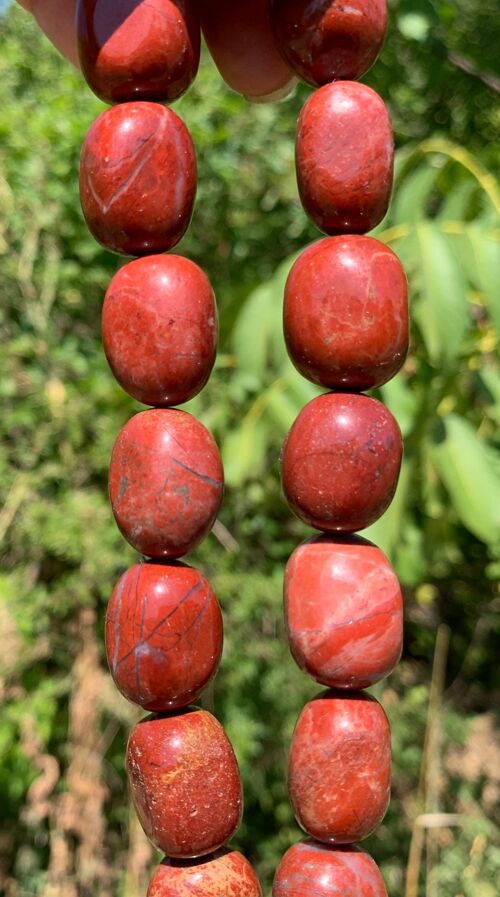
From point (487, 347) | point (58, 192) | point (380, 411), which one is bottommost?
point (58, 192)

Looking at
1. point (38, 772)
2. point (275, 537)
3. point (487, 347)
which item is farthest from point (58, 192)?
point (38, 772)

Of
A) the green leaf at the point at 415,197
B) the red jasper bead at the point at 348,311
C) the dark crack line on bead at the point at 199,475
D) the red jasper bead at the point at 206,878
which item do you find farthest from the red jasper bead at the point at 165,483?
the green leaf at the point at 415,197

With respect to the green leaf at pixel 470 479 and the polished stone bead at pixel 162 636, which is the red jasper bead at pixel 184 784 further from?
the green leaf at pixel 470 479

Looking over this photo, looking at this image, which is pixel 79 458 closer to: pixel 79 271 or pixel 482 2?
pixel 79 271

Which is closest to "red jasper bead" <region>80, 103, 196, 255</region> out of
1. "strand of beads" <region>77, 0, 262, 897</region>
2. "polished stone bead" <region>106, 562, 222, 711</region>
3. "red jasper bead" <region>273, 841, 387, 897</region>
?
"strand of beads" <region>77, 0, 262, 897</region>

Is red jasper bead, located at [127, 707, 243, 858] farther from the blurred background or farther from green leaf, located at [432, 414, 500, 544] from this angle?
the blurred background

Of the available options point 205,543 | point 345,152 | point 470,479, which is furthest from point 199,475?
point 205,543

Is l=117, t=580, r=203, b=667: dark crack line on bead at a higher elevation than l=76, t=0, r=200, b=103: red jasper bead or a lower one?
lower
